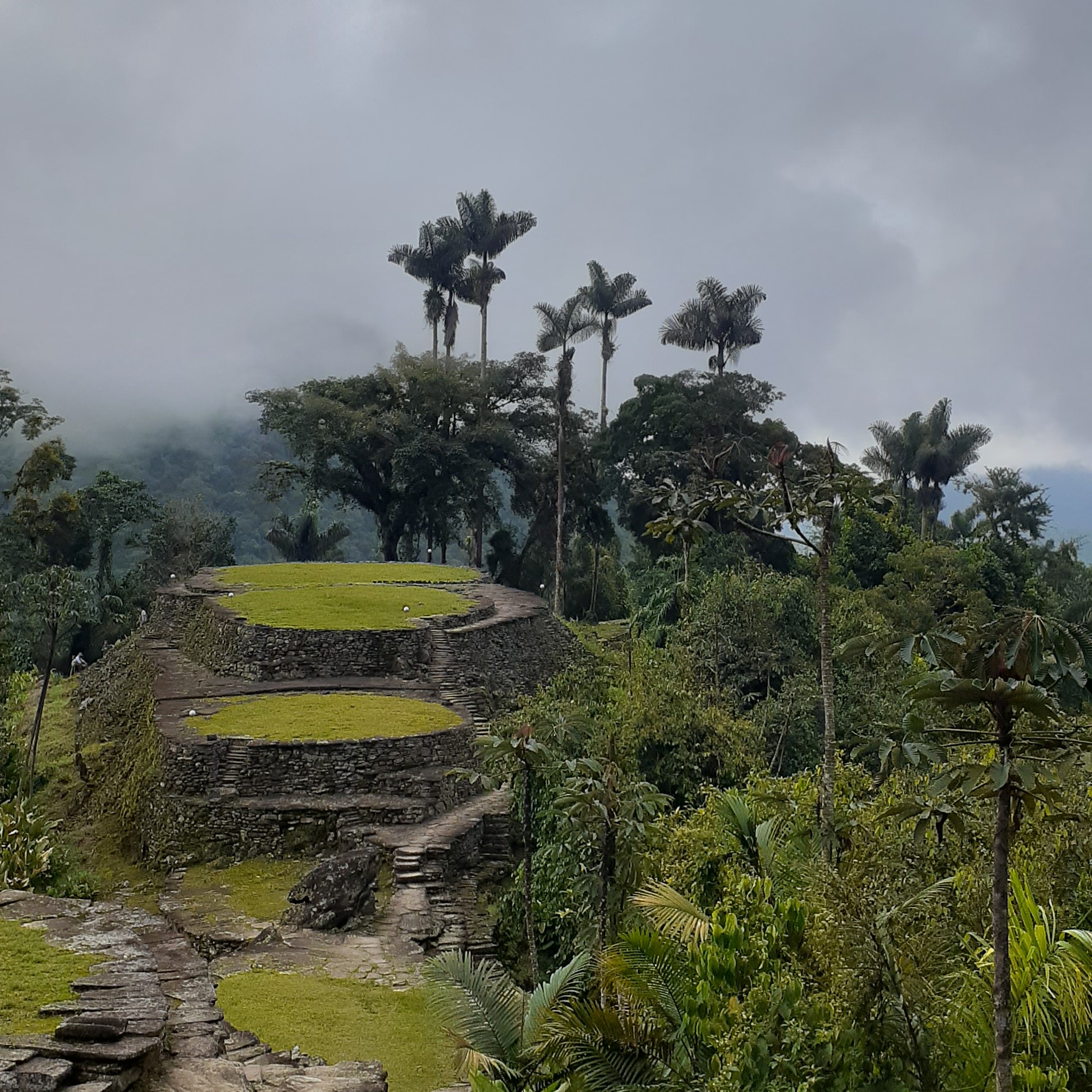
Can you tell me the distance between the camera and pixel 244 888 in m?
11.6

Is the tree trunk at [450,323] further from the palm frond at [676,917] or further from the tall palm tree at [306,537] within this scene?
the palm frond at [676,917]

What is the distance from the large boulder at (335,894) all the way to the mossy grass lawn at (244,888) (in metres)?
0.52

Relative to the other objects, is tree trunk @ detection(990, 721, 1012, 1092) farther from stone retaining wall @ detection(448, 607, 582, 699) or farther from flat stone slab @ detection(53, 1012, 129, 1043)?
stone retaining wall @ detection(448, 607, 582, 699)

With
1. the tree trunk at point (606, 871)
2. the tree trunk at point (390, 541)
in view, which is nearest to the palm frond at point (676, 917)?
the tree trunk at point (606, 871)

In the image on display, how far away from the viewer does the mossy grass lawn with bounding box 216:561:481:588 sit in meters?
25.6

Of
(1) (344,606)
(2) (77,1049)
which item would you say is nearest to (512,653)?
(1) (344,606)

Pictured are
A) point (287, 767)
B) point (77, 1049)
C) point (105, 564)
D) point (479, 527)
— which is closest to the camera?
point (77, 1049)

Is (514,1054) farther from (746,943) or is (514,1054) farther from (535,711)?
(535,711)

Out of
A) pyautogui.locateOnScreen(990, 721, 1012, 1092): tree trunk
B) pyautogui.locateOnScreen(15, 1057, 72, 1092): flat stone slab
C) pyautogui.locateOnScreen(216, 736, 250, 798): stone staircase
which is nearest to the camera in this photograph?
pyautogui.locateOnScreen(990, 721, 1012, 1092): tree trunk

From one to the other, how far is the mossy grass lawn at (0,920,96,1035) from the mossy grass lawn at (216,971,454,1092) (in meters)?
2.00

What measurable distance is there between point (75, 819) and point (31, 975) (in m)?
11.3

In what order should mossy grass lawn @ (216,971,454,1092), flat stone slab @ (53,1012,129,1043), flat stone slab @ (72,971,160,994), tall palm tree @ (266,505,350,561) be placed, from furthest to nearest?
tall palm tree @ (266,505,350,561) < mossy grass lawn @ (216,971,454,1092) < flat stone slab @ (72,971,160,994) < flat stone slab @ (53,1012,129,1043)

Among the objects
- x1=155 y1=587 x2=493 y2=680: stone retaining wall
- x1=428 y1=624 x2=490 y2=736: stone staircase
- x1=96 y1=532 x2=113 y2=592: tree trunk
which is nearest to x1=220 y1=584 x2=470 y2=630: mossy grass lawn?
x1=155 y1=587 x2=493 y2=680: stone retaining wall

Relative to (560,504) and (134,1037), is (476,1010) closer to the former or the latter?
(134,1037)
